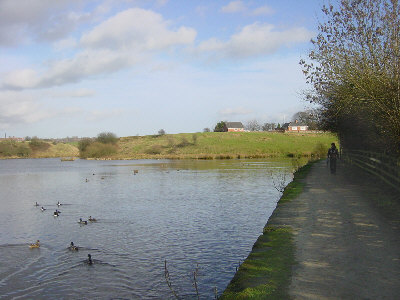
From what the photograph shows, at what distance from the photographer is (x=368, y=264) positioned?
→ 25.9ft

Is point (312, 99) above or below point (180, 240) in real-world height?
above

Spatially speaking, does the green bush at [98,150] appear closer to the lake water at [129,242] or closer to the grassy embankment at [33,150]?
the grassy embankment at [33,150]

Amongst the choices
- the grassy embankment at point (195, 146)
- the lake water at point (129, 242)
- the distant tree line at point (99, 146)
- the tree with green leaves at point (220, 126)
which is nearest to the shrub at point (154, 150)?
the grassy embankment at point (195, 146)

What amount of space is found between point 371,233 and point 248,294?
16.9 feet

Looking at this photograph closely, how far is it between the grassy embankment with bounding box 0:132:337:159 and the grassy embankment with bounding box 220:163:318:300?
2625 inches

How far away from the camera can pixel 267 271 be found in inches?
308

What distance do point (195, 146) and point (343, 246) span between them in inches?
3378

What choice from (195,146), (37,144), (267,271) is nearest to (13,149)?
(37,144)

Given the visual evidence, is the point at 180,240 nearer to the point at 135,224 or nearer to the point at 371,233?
the point at 135,224

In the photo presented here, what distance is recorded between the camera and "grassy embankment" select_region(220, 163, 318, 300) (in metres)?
6.72

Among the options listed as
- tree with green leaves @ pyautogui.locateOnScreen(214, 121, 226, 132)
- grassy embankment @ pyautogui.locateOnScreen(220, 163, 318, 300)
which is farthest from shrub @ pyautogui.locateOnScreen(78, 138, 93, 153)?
grassy embankment @ pyautogui.locateOnScreen(220, 163, 318, 300)

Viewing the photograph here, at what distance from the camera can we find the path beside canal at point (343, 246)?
6688mm

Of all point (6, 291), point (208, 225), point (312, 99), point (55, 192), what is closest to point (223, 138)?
point (55, 192)

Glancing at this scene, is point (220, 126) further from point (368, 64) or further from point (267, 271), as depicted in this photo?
point (267, 271)
